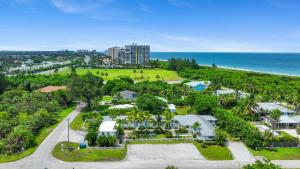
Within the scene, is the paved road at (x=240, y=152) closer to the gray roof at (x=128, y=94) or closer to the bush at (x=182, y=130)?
the bush at (x=182, y=130)

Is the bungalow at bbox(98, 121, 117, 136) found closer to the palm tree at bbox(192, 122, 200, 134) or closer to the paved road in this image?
the palm tree at bbox(192, 122, 200, 134)

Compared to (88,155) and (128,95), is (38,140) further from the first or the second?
(128,95)

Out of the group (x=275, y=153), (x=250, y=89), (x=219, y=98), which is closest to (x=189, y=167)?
(x=275, y=153)

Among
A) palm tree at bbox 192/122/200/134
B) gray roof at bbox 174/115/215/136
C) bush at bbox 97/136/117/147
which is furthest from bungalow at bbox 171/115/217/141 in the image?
bush at bbox 97/136/117/147

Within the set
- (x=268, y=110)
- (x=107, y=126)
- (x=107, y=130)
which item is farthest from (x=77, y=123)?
(x=268, y=110)

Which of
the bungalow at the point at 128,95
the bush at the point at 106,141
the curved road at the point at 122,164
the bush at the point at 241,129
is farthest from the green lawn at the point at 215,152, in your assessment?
the bungalow at the point at 128,95

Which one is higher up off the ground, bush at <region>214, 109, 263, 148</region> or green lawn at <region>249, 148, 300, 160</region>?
bush at <region>214, 109, 263, 148</region>
